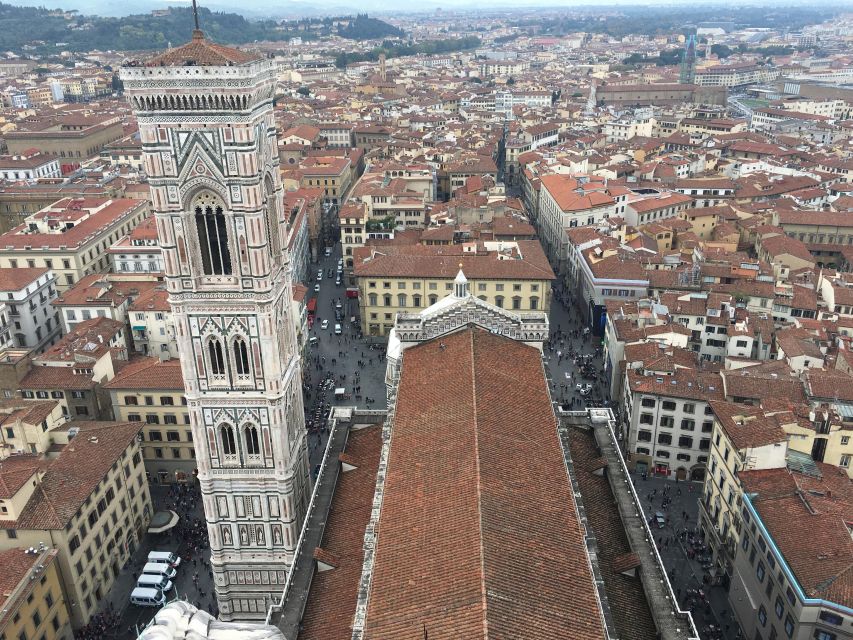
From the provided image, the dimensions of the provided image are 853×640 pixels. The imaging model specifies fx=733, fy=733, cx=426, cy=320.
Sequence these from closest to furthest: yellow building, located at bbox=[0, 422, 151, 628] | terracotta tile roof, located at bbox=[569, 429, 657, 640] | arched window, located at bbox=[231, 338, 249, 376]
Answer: terracotta tile roof, located at bbox=[569, 429, 657, 640], arched window, located at bbox=[231, 338, 249, 376], yellow building, located at bbox=[0, 422, 151, 628]

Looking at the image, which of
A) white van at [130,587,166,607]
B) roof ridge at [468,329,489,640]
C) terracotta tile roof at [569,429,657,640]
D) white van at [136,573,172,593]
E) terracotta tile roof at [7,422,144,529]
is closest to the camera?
roof ridge at [468,329,489,640]

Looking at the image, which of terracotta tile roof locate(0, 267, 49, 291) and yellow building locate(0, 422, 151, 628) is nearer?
yellow building locate(0, 422, 151, 628)

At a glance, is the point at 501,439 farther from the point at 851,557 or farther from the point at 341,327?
the point at 341,327

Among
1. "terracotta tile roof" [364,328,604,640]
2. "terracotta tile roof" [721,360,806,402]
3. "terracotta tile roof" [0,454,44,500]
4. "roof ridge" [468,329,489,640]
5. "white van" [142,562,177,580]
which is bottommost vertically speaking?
"white van" [142,562,177,580]

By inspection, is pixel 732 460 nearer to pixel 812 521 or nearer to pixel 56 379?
pixel 812 521

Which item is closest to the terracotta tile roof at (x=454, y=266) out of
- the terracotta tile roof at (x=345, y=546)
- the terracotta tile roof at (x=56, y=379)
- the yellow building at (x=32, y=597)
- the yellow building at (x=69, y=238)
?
the terracotta tile roof at (x=56, y=379)

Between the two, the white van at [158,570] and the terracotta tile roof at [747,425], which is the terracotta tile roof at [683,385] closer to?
the terracotta tile roof at [747,425]

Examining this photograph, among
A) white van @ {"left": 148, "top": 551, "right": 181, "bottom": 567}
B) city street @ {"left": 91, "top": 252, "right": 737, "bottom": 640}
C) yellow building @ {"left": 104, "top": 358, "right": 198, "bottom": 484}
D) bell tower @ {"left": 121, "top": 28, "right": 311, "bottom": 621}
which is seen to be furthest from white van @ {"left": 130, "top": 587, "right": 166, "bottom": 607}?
yellow building @ {"left": 104, "top": 358, "right": 198, "bottom": 484}

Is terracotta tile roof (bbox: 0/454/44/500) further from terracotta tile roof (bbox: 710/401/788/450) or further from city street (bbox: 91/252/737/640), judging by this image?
terracotta tile roof (bbox: 710/401/788/450)
